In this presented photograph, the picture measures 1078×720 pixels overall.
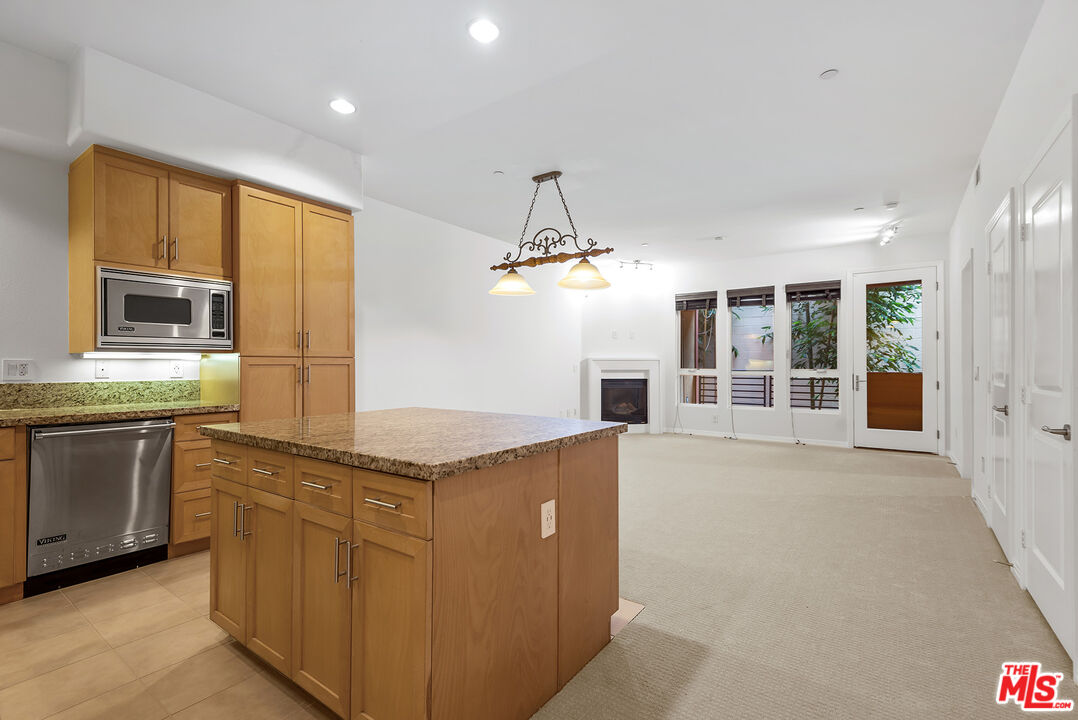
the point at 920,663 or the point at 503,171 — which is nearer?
the point at 920,663

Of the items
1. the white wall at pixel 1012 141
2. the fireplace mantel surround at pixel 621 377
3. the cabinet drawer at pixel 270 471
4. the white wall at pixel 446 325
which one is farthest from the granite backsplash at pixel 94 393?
the fireplace mantel surround at pixel 621 377

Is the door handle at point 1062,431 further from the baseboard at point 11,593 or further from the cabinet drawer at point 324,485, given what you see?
the baseboard at point 11,593

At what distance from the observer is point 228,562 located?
6.59 feet

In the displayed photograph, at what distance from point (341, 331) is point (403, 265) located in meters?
1.63

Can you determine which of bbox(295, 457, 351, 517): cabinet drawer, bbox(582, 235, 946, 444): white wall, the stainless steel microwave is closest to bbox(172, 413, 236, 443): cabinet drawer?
the stainless steel microwave

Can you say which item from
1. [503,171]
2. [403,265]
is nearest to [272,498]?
[503,171]

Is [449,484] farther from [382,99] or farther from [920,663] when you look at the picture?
[382,99]

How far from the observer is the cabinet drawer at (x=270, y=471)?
172 cm

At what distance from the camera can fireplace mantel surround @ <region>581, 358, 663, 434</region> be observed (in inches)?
313

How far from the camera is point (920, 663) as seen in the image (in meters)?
1.92

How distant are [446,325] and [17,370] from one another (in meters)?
3.49

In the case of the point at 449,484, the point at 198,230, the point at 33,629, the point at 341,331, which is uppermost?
the point at 198,230

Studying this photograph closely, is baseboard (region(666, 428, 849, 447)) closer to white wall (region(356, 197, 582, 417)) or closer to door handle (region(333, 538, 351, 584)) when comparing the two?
white wall (region(356, 197, 582, 417))

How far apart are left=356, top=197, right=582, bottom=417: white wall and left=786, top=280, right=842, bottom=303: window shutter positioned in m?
3.32
